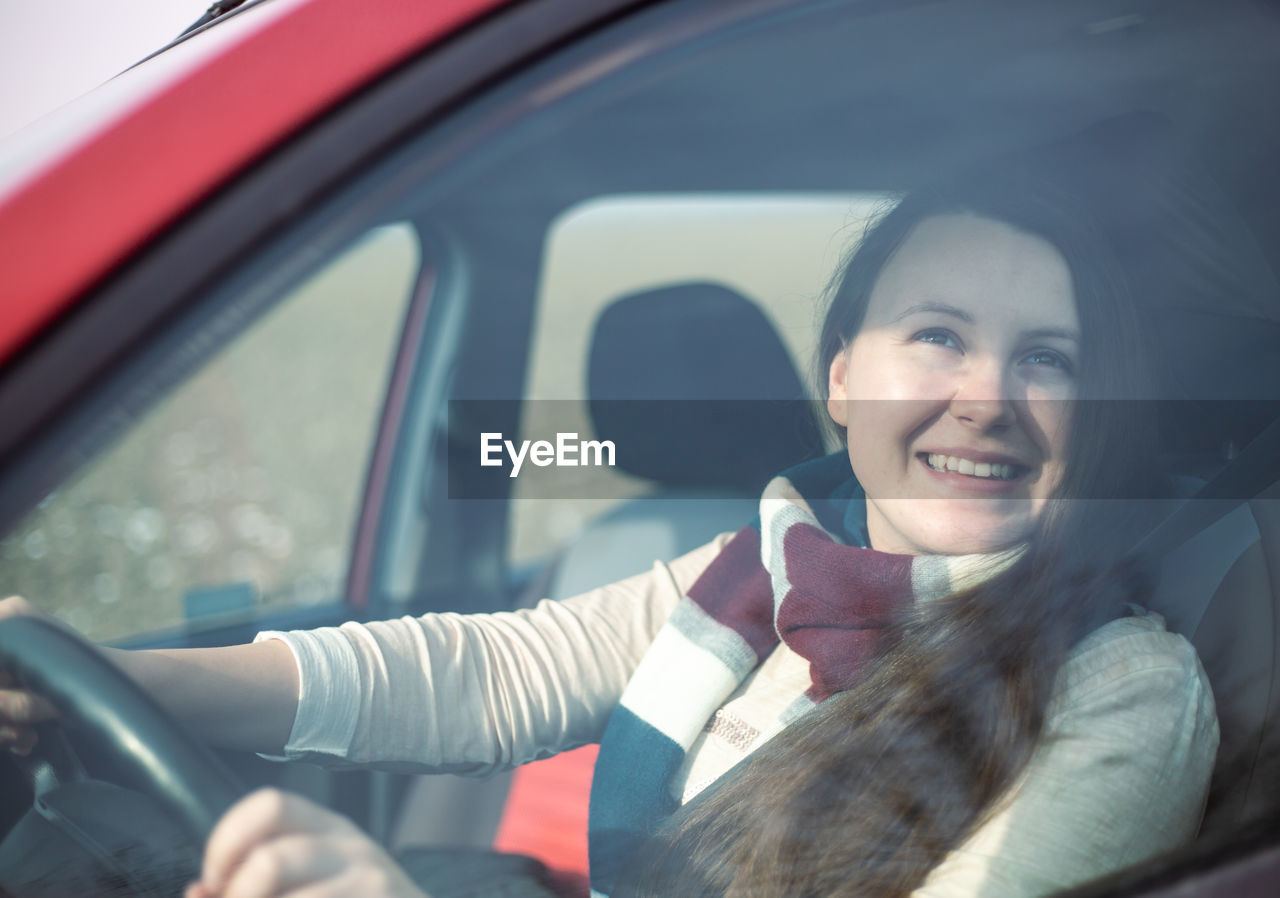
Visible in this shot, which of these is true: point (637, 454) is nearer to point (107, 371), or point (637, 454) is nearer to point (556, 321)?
point (556, 321)

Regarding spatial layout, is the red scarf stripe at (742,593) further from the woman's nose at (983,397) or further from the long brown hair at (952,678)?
the woman's nose at (983,397)

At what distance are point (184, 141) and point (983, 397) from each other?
78 cm

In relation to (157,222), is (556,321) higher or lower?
higher

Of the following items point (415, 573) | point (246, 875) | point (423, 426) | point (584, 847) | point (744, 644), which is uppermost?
point (423, 426)

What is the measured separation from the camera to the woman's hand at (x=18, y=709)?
78cm

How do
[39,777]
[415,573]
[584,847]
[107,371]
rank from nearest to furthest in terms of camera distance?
1. [107,371]
2. [39,777]
3. [584,847]
4. [415,573]

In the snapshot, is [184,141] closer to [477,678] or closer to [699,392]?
[699,392]

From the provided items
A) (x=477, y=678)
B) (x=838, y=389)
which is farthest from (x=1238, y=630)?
(x=477, y=678)

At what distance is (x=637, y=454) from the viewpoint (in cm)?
130

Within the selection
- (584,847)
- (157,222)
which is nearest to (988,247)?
(157,222)

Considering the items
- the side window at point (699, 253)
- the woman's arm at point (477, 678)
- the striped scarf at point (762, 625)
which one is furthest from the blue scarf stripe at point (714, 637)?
the side window at point (699, 253)

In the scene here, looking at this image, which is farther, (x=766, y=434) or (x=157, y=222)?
(x=766, y=434)

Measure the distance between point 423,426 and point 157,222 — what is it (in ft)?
4.57

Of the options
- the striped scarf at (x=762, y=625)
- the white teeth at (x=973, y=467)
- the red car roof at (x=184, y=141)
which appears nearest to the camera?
the red car roof at (x=184, y=141)
